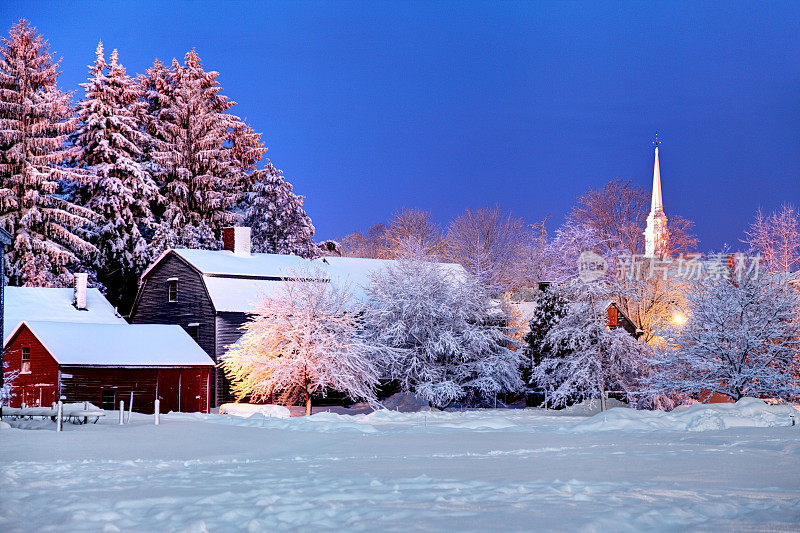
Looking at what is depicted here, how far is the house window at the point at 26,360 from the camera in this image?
129 feet

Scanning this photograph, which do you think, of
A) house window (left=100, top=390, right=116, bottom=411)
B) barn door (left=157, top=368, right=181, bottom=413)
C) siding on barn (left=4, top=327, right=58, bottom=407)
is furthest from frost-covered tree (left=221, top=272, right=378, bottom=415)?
siding on barn (left=4, top=327, right=58, bottom=407)

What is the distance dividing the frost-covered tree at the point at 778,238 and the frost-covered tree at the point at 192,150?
31.8 meters

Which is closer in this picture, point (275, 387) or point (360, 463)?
point (360, 463)

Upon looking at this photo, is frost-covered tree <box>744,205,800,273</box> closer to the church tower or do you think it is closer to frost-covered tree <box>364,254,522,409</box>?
the church tower

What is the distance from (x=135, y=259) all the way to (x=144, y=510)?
152 ft

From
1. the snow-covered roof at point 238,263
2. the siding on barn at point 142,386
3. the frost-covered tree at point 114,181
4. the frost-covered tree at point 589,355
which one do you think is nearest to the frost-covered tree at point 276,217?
the frost-covered tree at point 114,181

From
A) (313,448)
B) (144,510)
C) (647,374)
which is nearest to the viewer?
(144,510)

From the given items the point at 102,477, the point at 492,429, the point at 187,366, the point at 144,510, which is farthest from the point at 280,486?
the point at 187,366

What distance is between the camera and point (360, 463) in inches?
606

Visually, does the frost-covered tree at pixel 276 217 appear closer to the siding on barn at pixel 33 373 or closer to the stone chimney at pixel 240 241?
the stone chimney at pixel 240 241

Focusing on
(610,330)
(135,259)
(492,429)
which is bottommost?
(492,429)

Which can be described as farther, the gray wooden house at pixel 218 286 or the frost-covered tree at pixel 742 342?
the gray wooden house at pixel 218 286

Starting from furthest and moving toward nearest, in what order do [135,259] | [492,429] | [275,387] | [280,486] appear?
[135,259], [275,387], [492,429], [280,486]

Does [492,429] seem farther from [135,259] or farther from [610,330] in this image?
[135,259]
